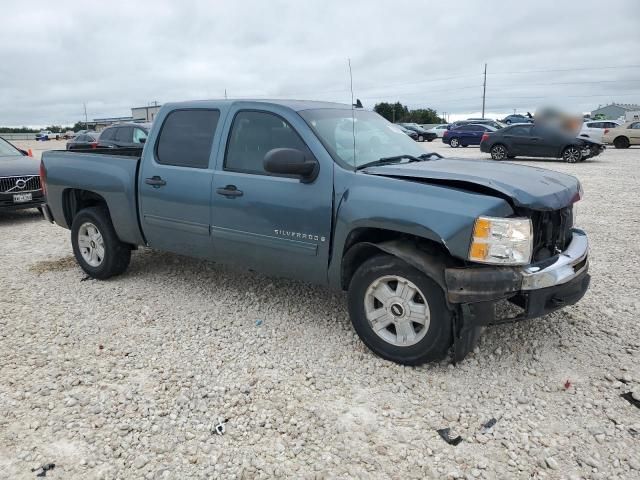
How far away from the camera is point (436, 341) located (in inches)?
134

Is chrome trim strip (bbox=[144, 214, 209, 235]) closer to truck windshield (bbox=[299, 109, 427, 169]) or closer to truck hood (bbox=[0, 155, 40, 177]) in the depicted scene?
truck windshield (bbox=[299, 109, 427, 169])

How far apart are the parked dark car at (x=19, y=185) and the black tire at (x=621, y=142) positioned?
25.1 m

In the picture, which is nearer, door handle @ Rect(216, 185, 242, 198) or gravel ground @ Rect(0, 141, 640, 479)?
gravel ground @ Rect(0, 141, 640, 479)

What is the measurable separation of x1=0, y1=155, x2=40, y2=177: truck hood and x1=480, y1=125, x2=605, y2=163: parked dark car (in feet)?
47.1

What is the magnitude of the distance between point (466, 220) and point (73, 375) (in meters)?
2.80

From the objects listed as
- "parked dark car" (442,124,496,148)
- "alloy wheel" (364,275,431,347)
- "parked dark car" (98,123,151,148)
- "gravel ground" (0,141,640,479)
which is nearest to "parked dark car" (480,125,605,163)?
"parked dark car" (442,124,496,148)

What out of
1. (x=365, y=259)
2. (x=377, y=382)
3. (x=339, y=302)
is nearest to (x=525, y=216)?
(x=365, y=259)

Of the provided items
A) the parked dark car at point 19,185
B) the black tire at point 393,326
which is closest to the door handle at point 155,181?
the black tire at point 393,326

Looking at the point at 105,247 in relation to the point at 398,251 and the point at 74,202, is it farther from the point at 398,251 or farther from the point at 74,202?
the point at 398,251

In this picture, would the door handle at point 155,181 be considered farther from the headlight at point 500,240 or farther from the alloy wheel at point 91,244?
the headlight at point 500,240

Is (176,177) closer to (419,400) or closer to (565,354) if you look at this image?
(419,400)

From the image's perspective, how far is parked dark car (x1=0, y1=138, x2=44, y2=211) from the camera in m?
8.75

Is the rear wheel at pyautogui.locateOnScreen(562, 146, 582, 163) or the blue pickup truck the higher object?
the blue pickup truck

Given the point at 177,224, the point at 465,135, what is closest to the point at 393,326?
the point at 177,224
